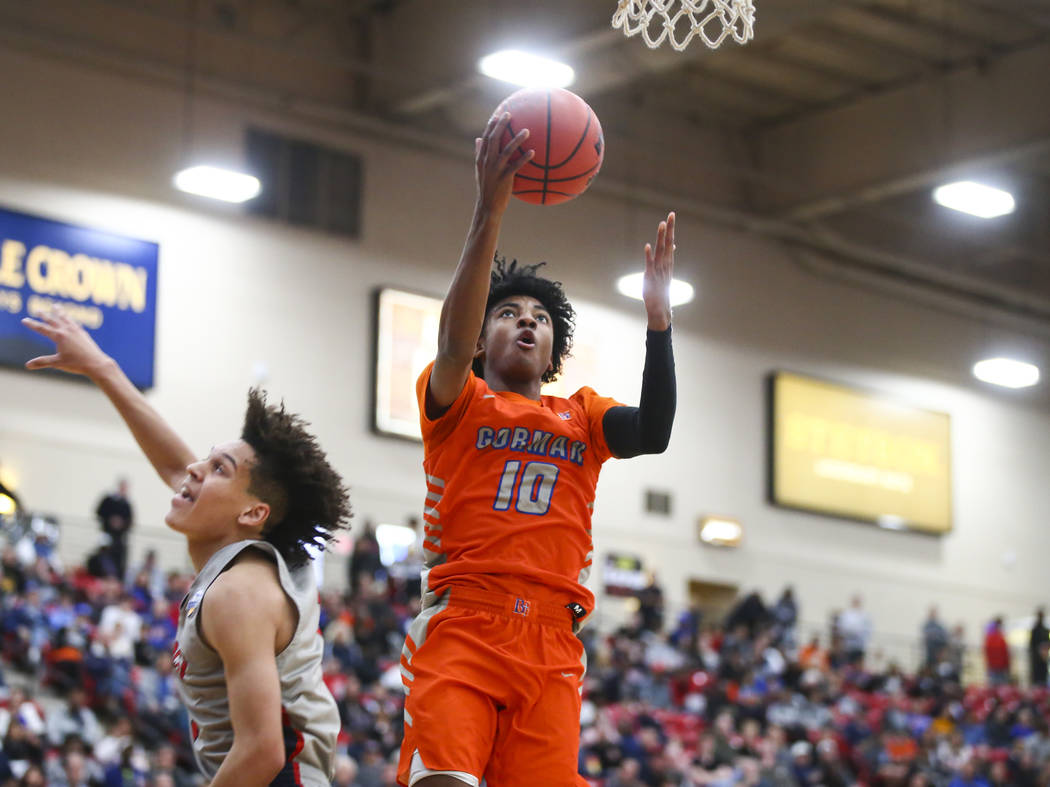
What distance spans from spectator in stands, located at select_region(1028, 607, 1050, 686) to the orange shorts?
20821 millimetres

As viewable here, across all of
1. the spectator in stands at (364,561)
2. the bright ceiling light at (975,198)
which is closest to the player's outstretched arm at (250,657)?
the bright ceiling light at (975,198)

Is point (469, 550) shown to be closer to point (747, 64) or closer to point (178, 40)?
point (178, 40)

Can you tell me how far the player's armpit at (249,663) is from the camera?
136 inches

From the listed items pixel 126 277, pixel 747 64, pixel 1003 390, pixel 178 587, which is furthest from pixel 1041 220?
pixel 178 587

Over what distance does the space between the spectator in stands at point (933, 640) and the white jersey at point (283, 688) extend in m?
21.1

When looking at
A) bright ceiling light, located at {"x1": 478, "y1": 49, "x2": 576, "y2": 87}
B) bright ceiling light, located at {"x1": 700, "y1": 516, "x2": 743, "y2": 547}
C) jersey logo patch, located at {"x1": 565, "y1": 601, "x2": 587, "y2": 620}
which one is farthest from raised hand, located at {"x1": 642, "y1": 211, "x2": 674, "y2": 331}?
bright ceiling light, located at {"x1": 700, "y1": 516, "x2": 743, "y2": 547}

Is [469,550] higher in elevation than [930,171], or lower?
lower

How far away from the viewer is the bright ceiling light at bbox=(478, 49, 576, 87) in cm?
1577

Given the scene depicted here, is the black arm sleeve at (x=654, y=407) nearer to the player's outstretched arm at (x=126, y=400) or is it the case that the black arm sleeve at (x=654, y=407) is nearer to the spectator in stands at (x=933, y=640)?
the player's outstretched arm at (x=126, y=400)

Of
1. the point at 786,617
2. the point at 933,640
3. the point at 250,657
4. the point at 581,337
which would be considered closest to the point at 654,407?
the point at 250,657

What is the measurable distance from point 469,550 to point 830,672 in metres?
17.2

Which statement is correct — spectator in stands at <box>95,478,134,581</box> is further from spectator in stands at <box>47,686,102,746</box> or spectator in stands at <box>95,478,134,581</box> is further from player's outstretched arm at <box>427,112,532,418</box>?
player's outstretched arm at <box>427,112,532,418</box>

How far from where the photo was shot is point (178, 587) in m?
15.3

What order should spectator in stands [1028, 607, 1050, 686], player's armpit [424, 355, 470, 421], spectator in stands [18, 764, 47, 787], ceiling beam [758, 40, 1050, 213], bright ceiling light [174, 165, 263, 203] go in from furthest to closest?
spectator in stands [1028, 607, 1050, 686] < ceiling beam [758, 40, 1050, 213] < bright ceiling light [174, 165, 263, 203] < spectator in stands [18, 764, 47, 787] < player's armpit [424, 355, 470, 421]
